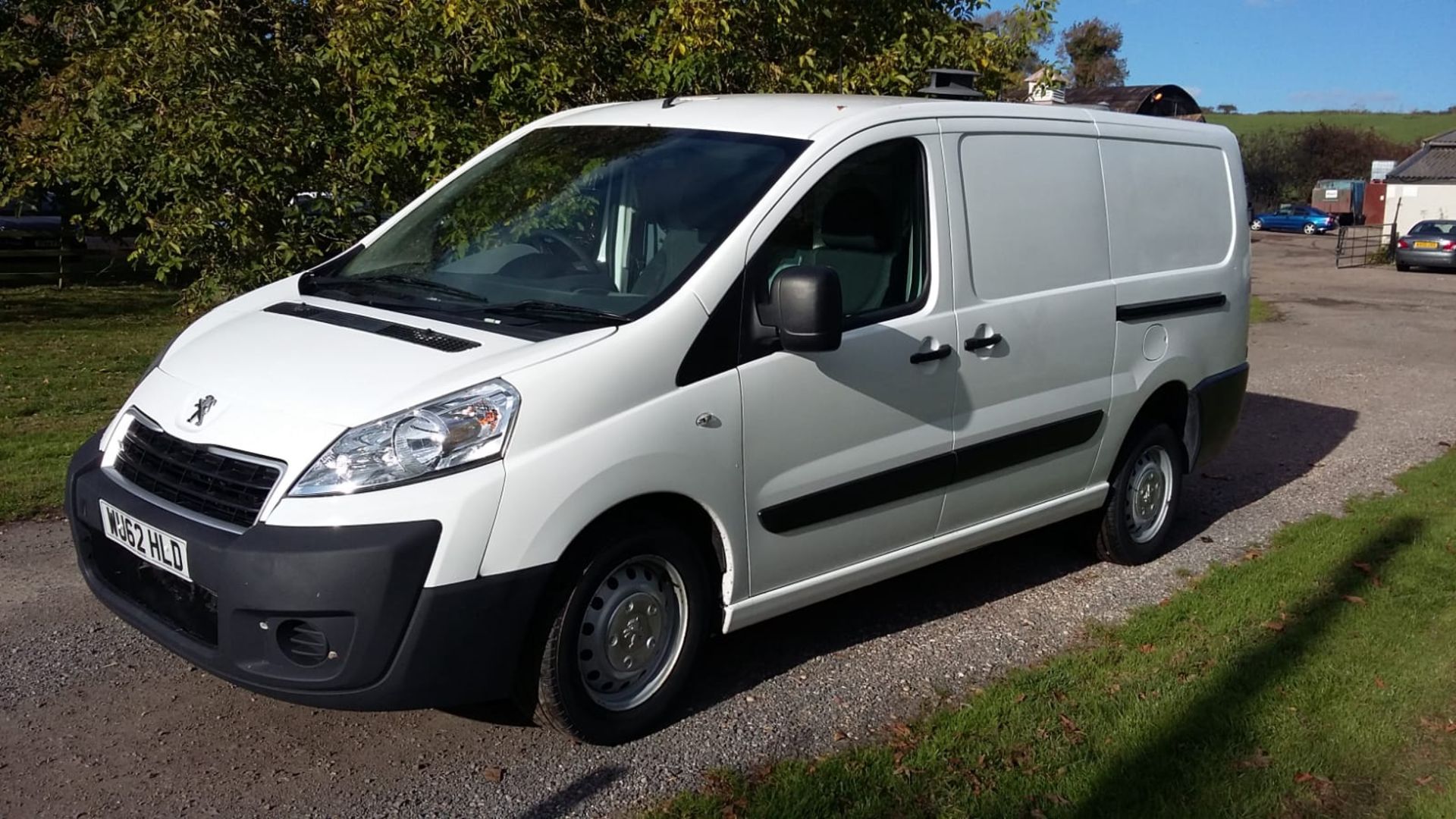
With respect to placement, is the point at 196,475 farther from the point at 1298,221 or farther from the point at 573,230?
the point at 1298,221

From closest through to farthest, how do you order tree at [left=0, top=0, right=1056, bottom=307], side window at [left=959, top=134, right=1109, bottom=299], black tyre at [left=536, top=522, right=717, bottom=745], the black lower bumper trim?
black tyre at [left=536, top=522, right=717, bottom=745] → side window at [left=959, top=134, right=1109, bottom=299] → the black lower bumper trim → tree at [left=0, top=0, right=1056, bottom=307]

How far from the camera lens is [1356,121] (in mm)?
95812

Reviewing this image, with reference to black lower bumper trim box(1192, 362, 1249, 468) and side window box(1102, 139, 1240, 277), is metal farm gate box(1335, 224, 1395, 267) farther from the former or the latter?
side window box(1102, 139, 1240, 277)

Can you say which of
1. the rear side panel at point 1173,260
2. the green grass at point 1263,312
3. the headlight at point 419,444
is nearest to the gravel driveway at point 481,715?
the rear side panel at point 1173,260

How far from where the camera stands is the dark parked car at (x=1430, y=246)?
34.2 metres

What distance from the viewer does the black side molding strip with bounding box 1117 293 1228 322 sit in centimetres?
591

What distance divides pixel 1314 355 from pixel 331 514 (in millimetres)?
14232

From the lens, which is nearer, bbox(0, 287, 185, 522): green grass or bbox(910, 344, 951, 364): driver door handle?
bbox(910, 344, 951, 364): driver door handle

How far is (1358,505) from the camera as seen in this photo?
7.88 meters

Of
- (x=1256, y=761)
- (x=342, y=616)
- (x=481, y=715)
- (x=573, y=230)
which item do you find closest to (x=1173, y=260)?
(x=1256, y=761)

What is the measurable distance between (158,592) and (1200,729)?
3.34m

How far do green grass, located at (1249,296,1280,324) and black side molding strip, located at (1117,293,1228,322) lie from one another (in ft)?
45.0

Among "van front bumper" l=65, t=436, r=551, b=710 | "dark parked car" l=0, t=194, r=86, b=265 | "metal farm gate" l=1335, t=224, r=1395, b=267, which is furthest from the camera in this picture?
"metal farm gate" l=1335, t=224, r=1395, b=267

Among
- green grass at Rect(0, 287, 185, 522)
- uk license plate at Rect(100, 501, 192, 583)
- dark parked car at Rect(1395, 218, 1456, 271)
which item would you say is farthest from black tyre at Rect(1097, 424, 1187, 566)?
dark parked car at Rect(1395, 218, 1456, 271)
